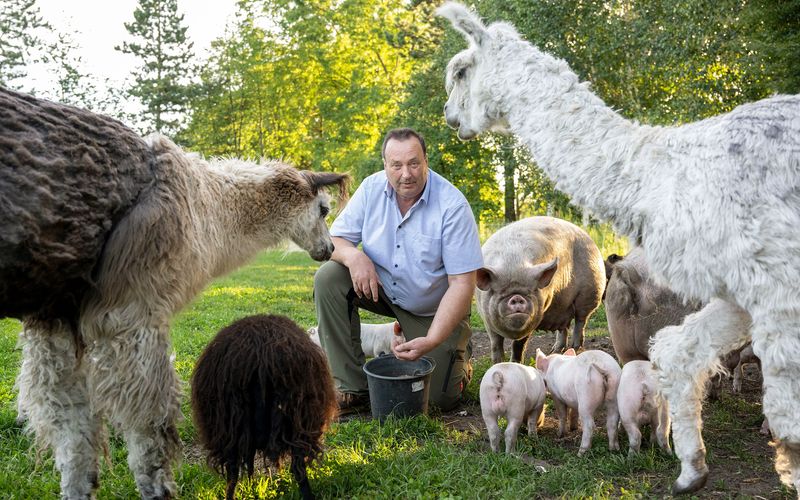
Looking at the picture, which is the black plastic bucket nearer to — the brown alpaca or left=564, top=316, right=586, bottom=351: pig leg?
the brown alpaca

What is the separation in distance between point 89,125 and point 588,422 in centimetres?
328

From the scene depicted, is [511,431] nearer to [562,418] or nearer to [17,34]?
[562,418]

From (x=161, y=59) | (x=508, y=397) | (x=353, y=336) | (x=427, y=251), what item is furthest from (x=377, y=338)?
(x=161, y=59)

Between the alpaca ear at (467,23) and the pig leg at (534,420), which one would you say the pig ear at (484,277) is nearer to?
the pig leg at (534,420)

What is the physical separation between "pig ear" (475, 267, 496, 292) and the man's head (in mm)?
948

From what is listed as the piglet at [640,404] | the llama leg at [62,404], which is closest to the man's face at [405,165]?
the piglet at [640,404]

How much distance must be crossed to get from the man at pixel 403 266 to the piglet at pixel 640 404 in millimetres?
1202

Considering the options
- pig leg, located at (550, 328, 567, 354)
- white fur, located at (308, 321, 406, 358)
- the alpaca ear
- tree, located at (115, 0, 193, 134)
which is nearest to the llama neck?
the alpaca ear

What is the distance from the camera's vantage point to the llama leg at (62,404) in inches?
135

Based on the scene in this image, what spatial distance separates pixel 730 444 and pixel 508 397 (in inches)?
59.4

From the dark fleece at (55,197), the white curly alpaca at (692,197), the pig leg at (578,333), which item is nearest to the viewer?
the dark fleece at (55,197)

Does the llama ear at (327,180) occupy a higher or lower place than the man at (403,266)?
higher

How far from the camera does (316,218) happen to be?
15.8ft

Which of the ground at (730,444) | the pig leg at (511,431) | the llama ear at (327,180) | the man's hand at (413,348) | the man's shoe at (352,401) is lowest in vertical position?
the man's shoe at (352,401)
